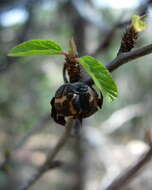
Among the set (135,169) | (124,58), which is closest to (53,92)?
(135,169)

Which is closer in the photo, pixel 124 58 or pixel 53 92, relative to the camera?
pixel 124 58

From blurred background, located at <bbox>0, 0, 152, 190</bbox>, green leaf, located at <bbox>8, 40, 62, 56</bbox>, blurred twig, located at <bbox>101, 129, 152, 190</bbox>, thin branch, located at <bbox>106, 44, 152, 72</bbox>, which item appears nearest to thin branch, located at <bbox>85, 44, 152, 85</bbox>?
thin branch, located at <bbox>106, 44, 152, 72</bbox>

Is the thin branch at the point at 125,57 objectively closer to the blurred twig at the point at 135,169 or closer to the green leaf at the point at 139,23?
the green leaf at the point at 139,23

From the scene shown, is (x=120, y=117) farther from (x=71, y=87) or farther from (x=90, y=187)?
(x=71, y=87)

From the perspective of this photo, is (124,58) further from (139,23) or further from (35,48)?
(35,48)

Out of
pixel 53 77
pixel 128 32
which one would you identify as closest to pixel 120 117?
pixel 53 77
